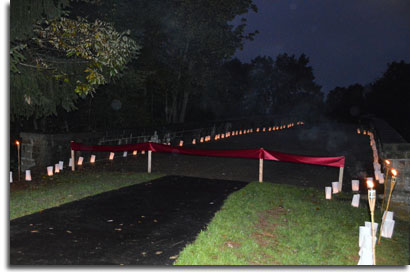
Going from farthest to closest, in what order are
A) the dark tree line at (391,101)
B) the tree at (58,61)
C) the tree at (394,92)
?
the tree at (394,92) → the dark tree line at (391,101) → the tree at (58,61)

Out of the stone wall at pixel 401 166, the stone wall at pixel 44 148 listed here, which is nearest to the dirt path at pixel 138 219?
the stone wall at pixel 44 148

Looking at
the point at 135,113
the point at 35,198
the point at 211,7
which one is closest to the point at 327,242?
the point at 35,198

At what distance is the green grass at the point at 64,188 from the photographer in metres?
8.00

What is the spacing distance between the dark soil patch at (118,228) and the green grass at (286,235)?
0.42 metres

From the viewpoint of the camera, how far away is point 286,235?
6297 millimetres

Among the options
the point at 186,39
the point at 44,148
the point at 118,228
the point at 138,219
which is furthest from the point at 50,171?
the point at 186,39

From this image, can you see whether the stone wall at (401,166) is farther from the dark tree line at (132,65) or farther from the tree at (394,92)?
the tree at (394,92)

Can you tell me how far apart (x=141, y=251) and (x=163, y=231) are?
95cm

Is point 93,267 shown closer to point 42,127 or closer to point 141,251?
point 141,251

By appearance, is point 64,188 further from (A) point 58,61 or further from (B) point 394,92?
(B) point 394,92

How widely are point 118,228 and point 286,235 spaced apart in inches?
122

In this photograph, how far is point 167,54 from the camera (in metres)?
24.4

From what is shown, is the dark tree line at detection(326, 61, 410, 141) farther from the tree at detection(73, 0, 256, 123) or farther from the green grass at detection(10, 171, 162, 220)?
the green grass at detection(10, 171, 162, 220)

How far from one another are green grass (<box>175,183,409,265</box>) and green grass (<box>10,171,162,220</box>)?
11.9 feet
